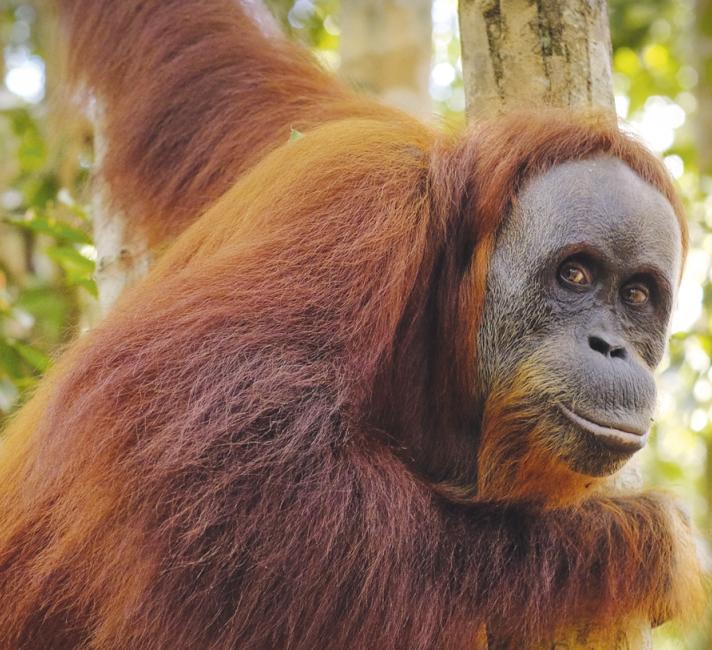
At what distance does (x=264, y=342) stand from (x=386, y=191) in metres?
0.63

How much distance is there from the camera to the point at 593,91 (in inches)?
126

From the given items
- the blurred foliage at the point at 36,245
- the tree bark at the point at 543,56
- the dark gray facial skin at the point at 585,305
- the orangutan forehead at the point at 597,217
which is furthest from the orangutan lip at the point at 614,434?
the blurred foliage at the point at 36,245

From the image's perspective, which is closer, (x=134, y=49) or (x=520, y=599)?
(x=520, y=599)

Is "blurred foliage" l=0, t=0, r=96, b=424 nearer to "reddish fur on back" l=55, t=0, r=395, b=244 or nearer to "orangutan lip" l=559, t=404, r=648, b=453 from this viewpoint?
"reddish fur on back" l=55, t=0, r=395, b=244

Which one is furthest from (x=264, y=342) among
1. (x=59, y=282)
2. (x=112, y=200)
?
(x=59, y=282)

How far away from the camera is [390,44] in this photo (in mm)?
5828

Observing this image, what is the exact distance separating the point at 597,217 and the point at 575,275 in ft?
0.57

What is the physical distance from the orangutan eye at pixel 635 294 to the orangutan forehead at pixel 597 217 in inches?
3.1

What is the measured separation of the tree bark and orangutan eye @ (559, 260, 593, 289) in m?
0.66

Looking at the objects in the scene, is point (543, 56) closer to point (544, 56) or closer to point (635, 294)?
point (544, 56)

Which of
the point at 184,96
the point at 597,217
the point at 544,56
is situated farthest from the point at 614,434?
the point at 184,96

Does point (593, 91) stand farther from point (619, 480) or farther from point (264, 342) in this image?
point (264, 342)

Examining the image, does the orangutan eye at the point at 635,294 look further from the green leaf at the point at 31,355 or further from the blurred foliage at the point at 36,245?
the green leaf at the point at 31,355

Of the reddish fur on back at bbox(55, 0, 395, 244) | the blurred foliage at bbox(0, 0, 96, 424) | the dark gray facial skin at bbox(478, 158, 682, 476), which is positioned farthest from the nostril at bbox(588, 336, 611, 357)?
the blurred foliage at bbox(0, 0, 96, 424)
